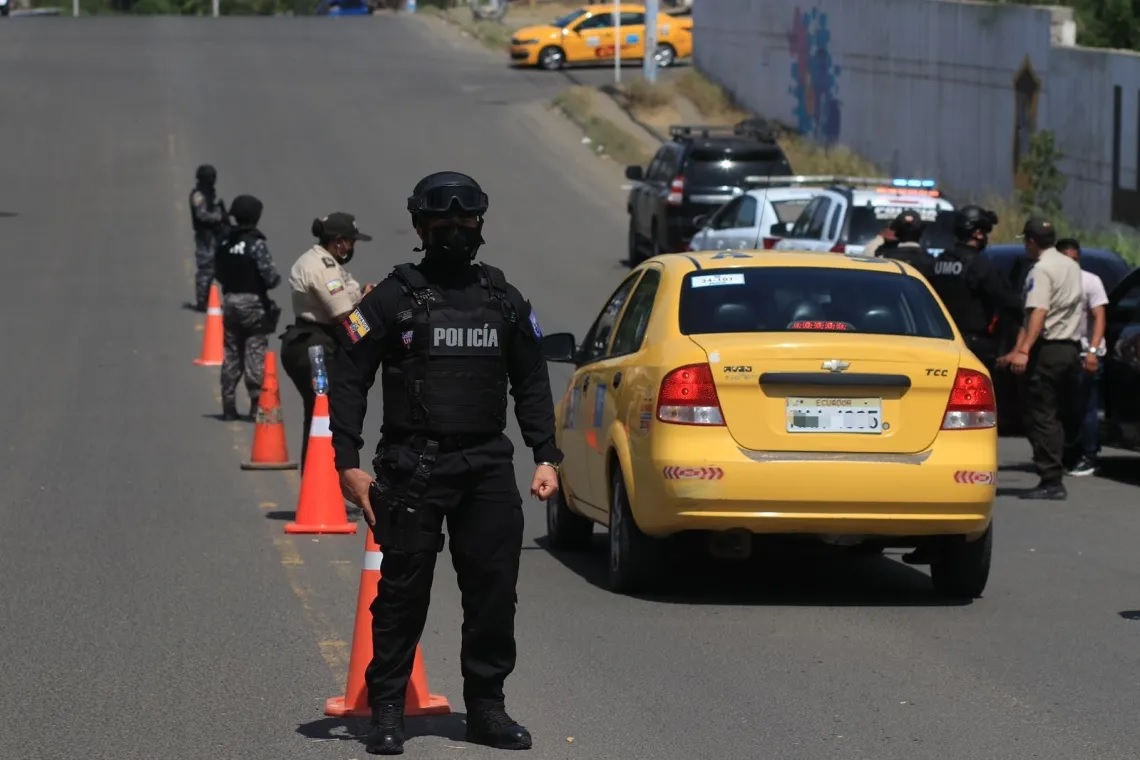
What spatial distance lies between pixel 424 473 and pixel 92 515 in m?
6.24

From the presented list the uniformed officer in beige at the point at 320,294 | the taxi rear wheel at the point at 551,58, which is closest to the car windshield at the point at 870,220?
the uniformed officer in beige at the point at 320,294

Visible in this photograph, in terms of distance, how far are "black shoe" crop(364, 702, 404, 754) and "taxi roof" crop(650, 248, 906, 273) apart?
4.01m

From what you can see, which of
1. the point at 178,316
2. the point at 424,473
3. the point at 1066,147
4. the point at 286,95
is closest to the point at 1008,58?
the point at 1066,147

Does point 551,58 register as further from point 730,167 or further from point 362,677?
point 362,677

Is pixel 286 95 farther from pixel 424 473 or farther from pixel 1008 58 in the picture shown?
pixel 424 473

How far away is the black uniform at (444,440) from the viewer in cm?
659

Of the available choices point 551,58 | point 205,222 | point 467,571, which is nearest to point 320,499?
point 467,571

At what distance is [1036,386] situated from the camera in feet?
45.6

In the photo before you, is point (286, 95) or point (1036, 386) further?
point (286, 95)

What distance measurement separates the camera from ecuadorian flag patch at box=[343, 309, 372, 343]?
21.6 feet

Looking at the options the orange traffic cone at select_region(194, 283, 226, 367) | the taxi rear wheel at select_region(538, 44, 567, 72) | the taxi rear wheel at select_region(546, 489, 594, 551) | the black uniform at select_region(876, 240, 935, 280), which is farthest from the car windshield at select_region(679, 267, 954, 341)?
the taxi rear wheel at select_region(538, 44, 567, 72)

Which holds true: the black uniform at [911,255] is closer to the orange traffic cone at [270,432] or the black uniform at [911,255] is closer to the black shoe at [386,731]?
the orange traffic cone at [270,432]

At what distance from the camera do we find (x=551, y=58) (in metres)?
52.9

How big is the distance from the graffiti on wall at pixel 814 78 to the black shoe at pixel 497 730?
33861mm
